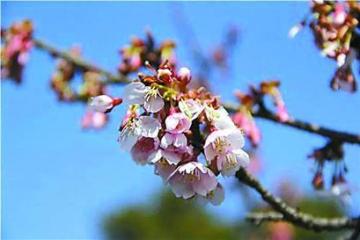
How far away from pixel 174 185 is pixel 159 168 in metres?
0.05

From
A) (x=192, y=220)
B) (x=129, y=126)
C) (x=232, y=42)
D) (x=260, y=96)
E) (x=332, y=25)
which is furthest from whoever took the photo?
(x=192, y=220)

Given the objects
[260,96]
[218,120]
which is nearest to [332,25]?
[260,96]

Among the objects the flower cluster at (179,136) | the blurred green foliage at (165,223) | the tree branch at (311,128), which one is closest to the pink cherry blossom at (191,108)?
the flower cluster at (179,136)

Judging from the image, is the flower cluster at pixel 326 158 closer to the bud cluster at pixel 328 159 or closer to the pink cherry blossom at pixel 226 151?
the bud cluster at pixel 328 159

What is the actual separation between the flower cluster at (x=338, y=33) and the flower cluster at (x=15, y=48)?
5.53 feet

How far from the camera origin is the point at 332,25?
8.30 feet

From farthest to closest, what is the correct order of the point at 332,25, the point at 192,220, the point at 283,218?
the point at 192,220, the point at 283,218, the point at 332,25

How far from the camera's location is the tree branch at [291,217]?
8.17 ft

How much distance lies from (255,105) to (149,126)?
4.12ft

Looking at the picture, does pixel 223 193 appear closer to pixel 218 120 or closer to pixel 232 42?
pixel 218 120

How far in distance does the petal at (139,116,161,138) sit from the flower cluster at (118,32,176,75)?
4.81 ft

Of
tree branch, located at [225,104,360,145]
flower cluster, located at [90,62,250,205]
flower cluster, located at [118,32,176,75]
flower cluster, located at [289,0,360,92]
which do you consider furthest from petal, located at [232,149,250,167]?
flower cluster, located at [118,32,176,75]

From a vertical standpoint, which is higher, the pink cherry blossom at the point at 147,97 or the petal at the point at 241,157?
the pink cherry blossom at the point at 147,97

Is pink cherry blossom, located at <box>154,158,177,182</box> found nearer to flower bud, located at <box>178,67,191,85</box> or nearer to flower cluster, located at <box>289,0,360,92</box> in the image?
flower bud, located at <box>178,67,191,85</box>
